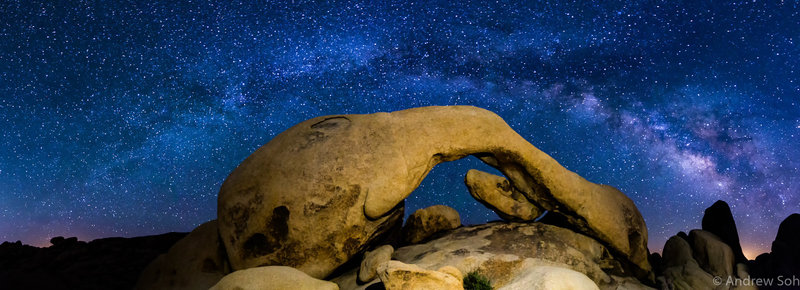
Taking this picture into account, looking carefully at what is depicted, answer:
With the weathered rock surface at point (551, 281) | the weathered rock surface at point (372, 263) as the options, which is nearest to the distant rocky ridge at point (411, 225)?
the weathered rock surface at point (372, 263)

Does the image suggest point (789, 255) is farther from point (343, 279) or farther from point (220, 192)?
point (220, 192)

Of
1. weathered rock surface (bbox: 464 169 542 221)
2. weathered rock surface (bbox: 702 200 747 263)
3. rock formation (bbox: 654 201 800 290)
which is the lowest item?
rock formation (bbox: 654 201 800 290)

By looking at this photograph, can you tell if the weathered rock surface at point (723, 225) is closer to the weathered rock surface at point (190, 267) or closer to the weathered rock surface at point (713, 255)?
the weathered rock surface at point (713, 255)

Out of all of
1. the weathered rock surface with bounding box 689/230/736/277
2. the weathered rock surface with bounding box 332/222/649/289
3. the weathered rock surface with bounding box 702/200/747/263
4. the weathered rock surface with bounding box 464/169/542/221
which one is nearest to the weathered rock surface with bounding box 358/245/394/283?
the weathered rock surface with bounding box 332/222/649/289

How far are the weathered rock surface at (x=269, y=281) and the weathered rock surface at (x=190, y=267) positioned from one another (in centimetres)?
242

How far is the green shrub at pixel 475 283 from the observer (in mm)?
7088

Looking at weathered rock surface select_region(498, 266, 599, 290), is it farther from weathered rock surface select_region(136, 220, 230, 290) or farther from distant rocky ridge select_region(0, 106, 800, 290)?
weathered rock surface select_region(136, 220, 230, 290)

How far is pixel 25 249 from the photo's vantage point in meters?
13.6

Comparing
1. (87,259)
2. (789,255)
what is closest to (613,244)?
(789,255)

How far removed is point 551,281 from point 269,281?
4.39 m

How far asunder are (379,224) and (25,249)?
12882mm

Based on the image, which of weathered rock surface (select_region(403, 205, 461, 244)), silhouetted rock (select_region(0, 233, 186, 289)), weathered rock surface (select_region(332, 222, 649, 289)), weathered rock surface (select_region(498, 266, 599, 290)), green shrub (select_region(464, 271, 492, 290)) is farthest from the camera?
weathered rock surface (select_region(403, 205, 461, 244))

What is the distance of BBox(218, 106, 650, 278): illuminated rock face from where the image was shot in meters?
8.39

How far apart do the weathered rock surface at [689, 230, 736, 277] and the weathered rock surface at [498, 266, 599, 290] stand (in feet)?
20.1
